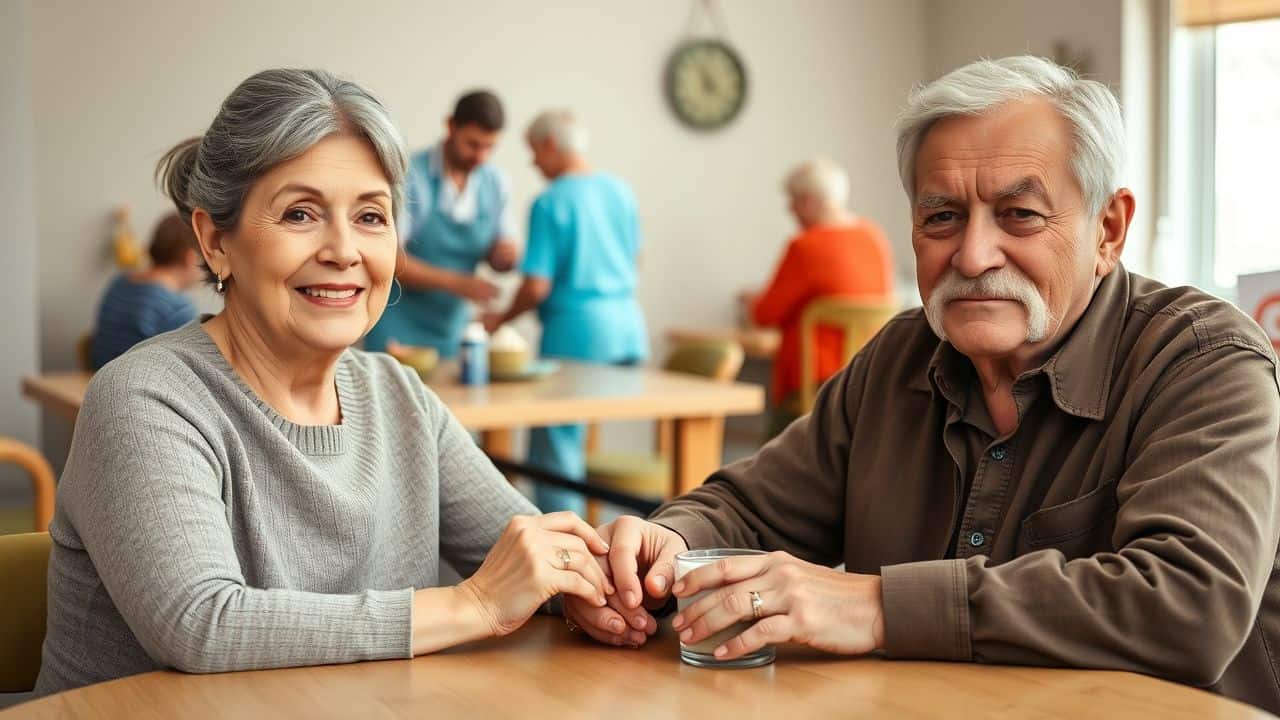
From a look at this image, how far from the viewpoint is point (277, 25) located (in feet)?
18.2

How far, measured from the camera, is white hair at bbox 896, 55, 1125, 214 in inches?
52.9

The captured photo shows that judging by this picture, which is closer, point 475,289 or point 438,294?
point 475,289

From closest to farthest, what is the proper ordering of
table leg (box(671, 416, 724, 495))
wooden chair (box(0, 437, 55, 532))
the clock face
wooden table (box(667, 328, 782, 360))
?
wooden chair (box(0, 437, 55, 532)), table leg (box(671, 416, 724, 495)), wooden table (box(667, 328, 782, 360)), the clock face

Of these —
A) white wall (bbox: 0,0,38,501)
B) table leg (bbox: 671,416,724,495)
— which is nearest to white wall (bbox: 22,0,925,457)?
white wall (bbox: 0,0,38,501)

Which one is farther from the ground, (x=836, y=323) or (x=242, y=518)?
(x=242, y=518)

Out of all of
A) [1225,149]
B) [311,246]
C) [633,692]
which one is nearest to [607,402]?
[311,246]

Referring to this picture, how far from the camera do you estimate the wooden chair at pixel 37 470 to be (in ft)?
8.73

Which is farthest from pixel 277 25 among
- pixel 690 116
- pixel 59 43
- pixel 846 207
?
pixel 846 207

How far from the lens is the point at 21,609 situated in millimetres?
1396

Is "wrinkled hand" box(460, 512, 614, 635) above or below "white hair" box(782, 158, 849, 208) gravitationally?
below

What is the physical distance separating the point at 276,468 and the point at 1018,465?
0.80 m

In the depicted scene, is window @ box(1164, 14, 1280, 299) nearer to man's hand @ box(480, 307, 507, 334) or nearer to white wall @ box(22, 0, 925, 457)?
white wall @ box(22, 0, 925, 457)

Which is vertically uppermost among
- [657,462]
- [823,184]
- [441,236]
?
[823,184]

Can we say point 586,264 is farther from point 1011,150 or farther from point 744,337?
point 1011,150
